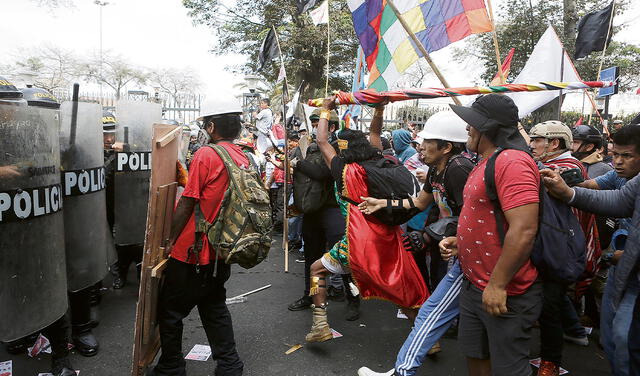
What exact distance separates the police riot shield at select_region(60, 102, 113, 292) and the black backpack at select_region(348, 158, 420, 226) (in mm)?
2095

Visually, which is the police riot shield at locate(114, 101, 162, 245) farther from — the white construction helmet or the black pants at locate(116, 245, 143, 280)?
the white construction helmet

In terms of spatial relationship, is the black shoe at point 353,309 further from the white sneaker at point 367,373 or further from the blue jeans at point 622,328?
the blue jeans at point 622,328

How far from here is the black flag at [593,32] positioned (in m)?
6.62

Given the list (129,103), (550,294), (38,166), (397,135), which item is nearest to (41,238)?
(38,166)

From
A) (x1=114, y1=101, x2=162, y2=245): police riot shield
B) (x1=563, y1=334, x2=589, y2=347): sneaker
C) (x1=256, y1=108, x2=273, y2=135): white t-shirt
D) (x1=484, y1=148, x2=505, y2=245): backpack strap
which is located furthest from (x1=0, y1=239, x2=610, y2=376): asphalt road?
(x1=256, y1=108, x2=273, y2=135): white t-shirt

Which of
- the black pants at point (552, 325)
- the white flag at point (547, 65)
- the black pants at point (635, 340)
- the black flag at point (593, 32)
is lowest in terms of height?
the black pants at point (552, 325)

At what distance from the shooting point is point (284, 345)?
12.2 ft

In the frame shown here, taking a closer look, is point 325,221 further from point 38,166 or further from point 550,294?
point 38,166

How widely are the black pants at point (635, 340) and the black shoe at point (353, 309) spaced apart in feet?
8.00

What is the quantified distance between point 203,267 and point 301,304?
187cm

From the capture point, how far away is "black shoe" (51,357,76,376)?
3.02 metres

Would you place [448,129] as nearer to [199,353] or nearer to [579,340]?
[579,340]

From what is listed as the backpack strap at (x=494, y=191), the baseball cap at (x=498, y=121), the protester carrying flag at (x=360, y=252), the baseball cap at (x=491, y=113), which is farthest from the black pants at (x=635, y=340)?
the protester carrying flag at (x=360, y=252)

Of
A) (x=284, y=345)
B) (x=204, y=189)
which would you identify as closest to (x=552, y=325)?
(x=284, y=345)
